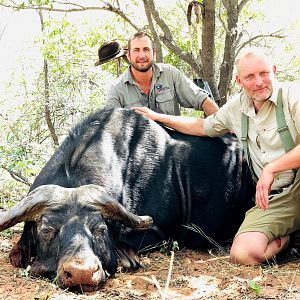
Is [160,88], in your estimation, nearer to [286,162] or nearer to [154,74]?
[154,74]

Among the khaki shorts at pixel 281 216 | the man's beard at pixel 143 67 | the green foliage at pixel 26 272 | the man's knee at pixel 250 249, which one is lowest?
the man's knee at pixel 250 249

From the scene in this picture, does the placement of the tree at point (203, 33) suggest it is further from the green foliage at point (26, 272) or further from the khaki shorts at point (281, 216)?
the green foliage at point (26, 272)

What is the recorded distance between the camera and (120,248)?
178 inches

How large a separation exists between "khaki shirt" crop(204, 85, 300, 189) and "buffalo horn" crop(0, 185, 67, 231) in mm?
1858

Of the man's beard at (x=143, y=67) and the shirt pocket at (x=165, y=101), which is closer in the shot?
the man's beard at (x=143, y=67)

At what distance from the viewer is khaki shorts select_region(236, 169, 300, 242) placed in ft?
15.7

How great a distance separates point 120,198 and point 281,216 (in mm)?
1436

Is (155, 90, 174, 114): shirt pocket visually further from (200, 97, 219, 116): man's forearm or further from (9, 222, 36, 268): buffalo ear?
(9, 222, 36, 268): buffalo ear

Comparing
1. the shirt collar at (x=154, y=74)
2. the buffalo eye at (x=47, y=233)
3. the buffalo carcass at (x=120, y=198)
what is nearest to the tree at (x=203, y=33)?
the shirt collar at (x=154, y=74)

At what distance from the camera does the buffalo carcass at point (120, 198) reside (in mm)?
3951

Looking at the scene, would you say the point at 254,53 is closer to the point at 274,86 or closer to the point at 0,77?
the point at 274,86

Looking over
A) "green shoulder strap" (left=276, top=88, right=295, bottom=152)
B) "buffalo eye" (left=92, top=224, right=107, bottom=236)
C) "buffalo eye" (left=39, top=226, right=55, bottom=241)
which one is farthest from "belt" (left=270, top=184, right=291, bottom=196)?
"buffalo eye" (left=39, top=226, right=55, bottom=241)

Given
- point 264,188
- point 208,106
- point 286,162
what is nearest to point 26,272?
point 264,188

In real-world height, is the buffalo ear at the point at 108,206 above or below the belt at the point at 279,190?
above
